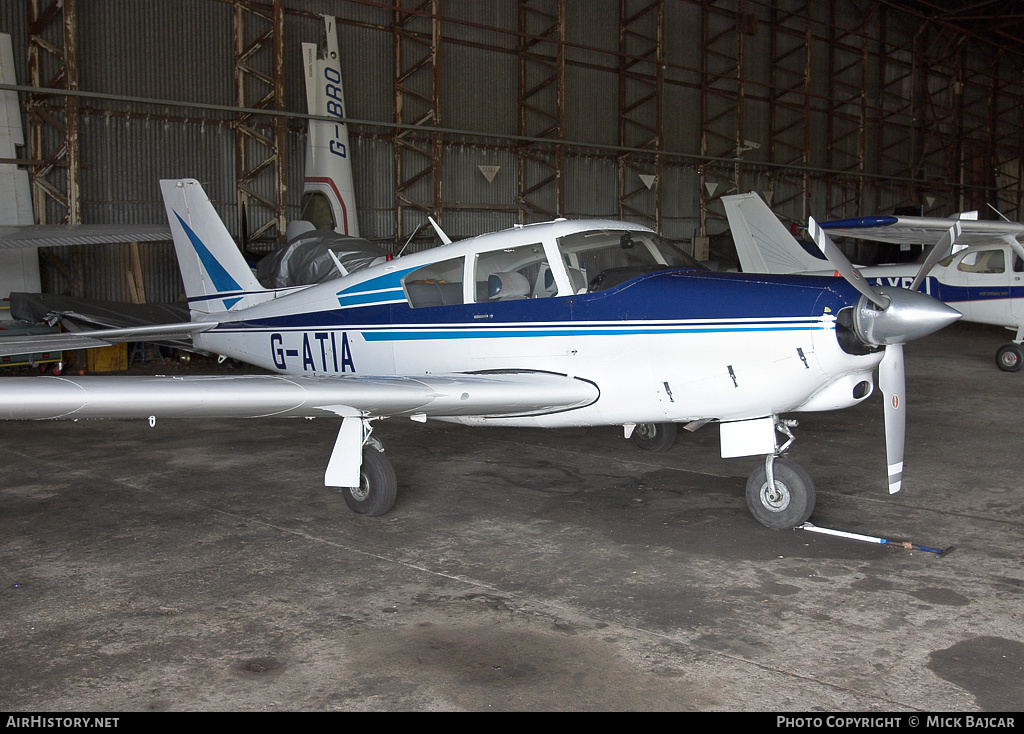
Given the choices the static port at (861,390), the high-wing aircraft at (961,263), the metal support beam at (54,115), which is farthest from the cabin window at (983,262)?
the metal support beam at (54,115)

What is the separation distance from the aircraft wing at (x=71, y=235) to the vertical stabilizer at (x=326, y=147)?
3261 mm

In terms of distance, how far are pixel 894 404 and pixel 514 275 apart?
2501 millimetres

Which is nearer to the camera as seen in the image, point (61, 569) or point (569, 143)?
point (61, 569)

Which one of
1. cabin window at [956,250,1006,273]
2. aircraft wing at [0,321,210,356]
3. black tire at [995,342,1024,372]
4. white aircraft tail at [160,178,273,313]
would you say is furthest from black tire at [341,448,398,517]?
cabin window at [956,250,1006,273]

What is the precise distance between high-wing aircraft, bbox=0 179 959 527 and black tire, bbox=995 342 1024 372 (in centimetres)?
958

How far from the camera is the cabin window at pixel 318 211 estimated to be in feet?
49.3

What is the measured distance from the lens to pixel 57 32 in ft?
43.7

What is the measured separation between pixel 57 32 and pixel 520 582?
42.2 ft

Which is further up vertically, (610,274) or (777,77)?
(777,77)

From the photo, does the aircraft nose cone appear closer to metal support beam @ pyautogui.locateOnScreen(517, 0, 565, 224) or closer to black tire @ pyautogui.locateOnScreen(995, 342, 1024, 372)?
black tire @ pyautogui.locateOnScreen(995, 342, 1024, 372)
